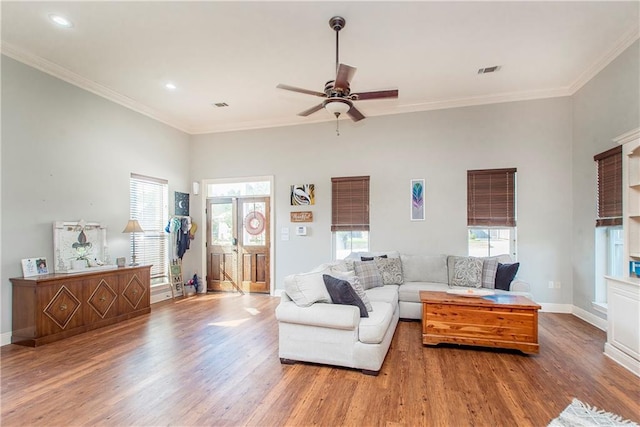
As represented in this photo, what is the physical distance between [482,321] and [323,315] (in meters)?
1.82

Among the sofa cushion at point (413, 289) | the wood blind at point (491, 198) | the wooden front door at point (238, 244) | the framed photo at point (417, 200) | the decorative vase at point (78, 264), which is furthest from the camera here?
the wooden front door at point (238, 244)

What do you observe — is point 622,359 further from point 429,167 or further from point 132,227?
point 132,227

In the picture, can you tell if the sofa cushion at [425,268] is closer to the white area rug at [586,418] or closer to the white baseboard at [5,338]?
the white area rug at [586,418]

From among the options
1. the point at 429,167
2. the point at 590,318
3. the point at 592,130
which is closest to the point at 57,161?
the point at 429,167

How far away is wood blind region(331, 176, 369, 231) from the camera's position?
597 centimetres

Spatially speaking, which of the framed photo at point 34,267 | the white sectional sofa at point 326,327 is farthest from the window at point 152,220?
the white sectional sofa at point 326,327

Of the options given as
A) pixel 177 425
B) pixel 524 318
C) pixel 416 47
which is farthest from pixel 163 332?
pixel 416 47

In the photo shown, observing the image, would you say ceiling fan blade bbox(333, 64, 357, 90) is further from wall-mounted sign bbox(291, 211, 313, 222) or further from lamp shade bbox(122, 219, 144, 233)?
lamp shade bbox(122, 219, 144, 233)

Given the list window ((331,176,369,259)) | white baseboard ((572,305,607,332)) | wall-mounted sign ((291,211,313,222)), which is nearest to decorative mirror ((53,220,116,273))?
wall-mounted sign ((291,211,313,222))

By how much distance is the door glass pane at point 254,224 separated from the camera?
6.68m

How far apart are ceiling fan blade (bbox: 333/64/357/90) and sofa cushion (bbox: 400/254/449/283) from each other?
3126 mm

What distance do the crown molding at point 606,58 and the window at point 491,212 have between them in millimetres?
1480

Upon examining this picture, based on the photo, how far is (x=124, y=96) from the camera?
210 inches

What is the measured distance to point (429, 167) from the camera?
5688mm
